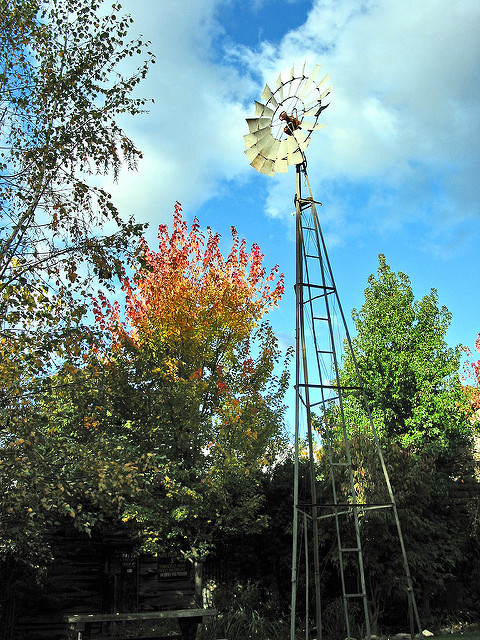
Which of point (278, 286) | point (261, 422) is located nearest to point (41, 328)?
point (261, 422)

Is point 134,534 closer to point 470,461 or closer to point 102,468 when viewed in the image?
point 102,468

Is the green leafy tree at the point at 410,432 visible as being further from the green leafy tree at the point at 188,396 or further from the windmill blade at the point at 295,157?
the windmill blade at the point at 295,157

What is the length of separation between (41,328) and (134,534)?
639 cm

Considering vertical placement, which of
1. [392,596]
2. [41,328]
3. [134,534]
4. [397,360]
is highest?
[397,360]

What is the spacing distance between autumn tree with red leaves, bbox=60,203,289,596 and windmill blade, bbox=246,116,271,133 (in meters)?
3.24

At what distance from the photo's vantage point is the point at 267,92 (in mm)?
9125

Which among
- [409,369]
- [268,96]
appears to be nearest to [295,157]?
[268,96]

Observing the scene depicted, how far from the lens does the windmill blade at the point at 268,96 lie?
9125mm

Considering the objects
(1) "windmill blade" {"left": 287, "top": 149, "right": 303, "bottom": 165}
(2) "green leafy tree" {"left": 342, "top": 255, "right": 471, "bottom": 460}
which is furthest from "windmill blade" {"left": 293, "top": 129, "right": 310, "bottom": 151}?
(2) "green leafy tree" {"left": 342, "top": 255, "right": 471, "bottom": 460}

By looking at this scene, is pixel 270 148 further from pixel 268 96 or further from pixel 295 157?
pixel 268 96

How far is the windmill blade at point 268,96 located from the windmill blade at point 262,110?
0.12m

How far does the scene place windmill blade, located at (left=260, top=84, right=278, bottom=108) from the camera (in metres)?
9.12

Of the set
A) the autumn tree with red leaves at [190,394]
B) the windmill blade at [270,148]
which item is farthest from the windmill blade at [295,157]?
the autumn tree with red leaves at [190,394]

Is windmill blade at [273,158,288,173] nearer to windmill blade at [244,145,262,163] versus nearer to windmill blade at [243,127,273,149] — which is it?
windmill blade at [244,145,262,163]
